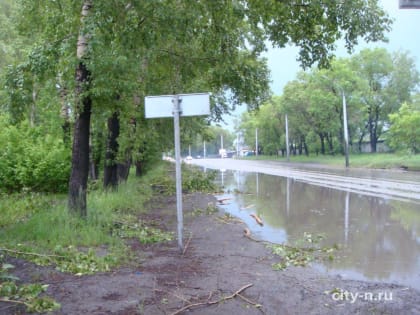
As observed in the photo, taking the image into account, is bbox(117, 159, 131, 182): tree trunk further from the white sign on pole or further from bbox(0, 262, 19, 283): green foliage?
bbox(0, 262, 19, 283): green foliage

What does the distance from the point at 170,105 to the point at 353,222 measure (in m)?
6.29

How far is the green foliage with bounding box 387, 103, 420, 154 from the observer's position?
34.9 m

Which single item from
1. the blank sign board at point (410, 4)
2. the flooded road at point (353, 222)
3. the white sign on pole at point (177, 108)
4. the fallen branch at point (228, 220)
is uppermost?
the blank sign board at point (410, 4)

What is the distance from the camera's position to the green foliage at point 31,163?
14.7 m

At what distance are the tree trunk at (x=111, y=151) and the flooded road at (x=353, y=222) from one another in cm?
401

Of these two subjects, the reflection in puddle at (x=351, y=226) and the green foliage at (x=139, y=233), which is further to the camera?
the green foliage at (x=139, y=233)

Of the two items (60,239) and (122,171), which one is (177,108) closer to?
(60,239)

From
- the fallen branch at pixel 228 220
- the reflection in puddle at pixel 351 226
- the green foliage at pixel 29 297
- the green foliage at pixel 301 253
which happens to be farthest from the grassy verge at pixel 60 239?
the reflection in puddle at pixel 351 226

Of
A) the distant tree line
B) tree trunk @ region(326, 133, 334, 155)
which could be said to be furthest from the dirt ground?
tree trunk @ region(326, 133, 334, 155)

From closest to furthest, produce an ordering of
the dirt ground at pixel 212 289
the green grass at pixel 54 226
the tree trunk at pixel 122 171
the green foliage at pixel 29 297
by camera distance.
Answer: the green foliage at pixel 29 297, the dirt ground at pixel 212 289, the green grass at pixel 54 226, the tree trunk at pixel 122 171

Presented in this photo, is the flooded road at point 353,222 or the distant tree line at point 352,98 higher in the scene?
the distant tree line at point 352,98

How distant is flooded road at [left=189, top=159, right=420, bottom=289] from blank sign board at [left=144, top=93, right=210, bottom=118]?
3.28 meters

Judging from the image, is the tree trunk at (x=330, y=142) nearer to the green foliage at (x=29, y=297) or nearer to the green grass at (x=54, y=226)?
the green grass at (x=54, y=226)

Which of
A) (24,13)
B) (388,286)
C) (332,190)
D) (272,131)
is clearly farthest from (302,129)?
(388,286)
